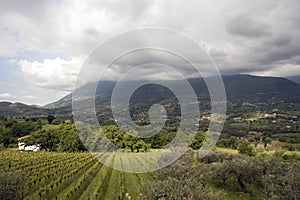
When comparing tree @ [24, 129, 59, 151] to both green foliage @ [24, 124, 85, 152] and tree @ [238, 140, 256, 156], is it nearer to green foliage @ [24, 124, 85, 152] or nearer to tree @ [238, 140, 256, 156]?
green foliage @ [24, 124, 85, 152]

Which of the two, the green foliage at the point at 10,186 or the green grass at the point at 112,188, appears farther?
the green grass at the point at 112,188

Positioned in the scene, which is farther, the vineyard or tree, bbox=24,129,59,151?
tree, bbox=24,129,59,151

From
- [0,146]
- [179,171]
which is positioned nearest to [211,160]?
[179,171]

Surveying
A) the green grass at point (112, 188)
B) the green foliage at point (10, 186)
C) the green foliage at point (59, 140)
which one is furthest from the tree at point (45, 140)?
the green foliage at point (10, 186)

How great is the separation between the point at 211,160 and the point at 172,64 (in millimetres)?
23665

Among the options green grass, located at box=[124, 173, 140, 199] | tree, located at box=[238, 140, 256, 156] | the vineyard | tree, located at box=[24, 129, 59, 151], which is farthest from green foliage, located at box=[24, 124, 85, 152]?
tree, located at box=[238, 140, 256, 156]

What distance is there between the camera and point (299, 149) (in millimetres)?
64188

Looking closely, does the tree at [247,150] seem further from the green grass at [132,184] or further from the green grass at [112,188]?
the green grass at [112,188]

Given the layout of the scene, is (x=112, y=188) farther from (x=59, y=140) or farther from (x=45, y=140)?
(x=45, y=140)

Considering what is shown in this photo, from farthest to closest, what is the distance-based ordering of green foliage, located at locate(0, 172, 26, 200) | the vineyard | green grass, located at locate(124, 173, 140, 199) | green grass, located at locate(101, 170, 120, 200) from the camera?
1. green grass, located at locate(124, 173, 140, 199)
2. green grass, located at locate(101, 170, 120, 200)
3. the vineyard
4. green foliage, located at locate(0, 172, 26, 200)

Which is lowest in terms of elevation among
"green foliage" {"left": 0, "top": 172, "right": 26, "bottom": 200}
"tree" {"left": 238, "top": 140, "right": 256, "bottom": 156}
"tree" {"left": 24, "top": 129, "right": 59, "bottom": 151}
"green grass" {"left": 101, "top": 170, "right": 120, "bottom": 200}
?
"tree" {"left": 238, "top": 140, "right": 256, "bottom": 156}

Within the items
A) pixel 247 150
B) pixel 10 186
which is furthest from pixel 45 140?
pixel 247 150

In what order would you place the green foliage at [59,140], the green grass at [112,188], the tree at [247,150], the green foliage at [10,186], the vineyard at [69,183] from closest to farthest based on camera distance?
1. the green foliage at [10,186]
2. the vineyard at [69,183]
3. the green grass at [112,188]
4. the tree at [247,150]
5. the green foliage at [59,140]

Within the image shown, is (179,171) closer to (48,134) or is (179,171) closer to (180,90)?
(180,90)
